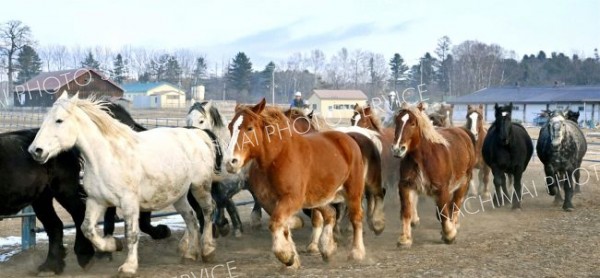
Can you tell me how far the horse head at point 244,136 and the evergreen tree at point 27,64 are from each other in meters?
47.9

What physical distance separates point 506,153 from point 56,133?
315 inches

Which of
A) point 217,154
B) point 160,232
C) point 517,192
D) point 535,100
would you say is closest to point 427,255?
point 217,154

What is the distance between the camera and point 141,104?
60.9 m

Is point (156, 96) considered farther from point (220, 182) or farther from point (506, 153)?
point (220, 182)

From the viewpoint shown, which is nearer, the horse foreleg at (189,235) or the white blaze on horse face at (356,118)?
the horse foreleg at (189,235)

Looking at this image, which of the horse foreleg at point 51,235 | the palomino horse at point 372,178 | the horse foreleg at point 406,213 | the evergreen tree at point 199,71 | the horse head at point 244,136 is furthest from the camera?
the evergreen tree at point 199,71

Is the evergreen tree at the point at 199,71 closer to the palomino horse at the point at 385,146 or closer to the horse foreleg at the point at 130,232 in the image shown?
the palomino horse at the point at 385,146

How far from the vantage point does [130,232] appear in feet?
20.7

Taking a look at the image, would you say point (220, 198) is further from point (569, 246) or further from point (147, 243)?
point (569, 246)

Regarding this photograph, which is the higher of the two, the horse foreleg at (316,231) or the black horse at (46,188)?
the black horse at (46,188)

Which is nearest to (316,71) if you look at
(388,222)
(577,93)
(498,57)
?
(498,57)

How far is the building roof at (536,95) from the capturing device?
5506 cm

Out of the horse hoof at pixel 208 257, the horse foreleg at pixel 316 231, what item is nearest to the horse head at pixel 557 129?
the horse foreleg at pixel 316 231

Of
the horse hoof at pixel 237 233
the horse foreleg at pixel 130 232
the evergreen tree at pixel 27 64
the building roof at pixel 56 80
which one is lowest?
the horse hoof at pixel 237 233
